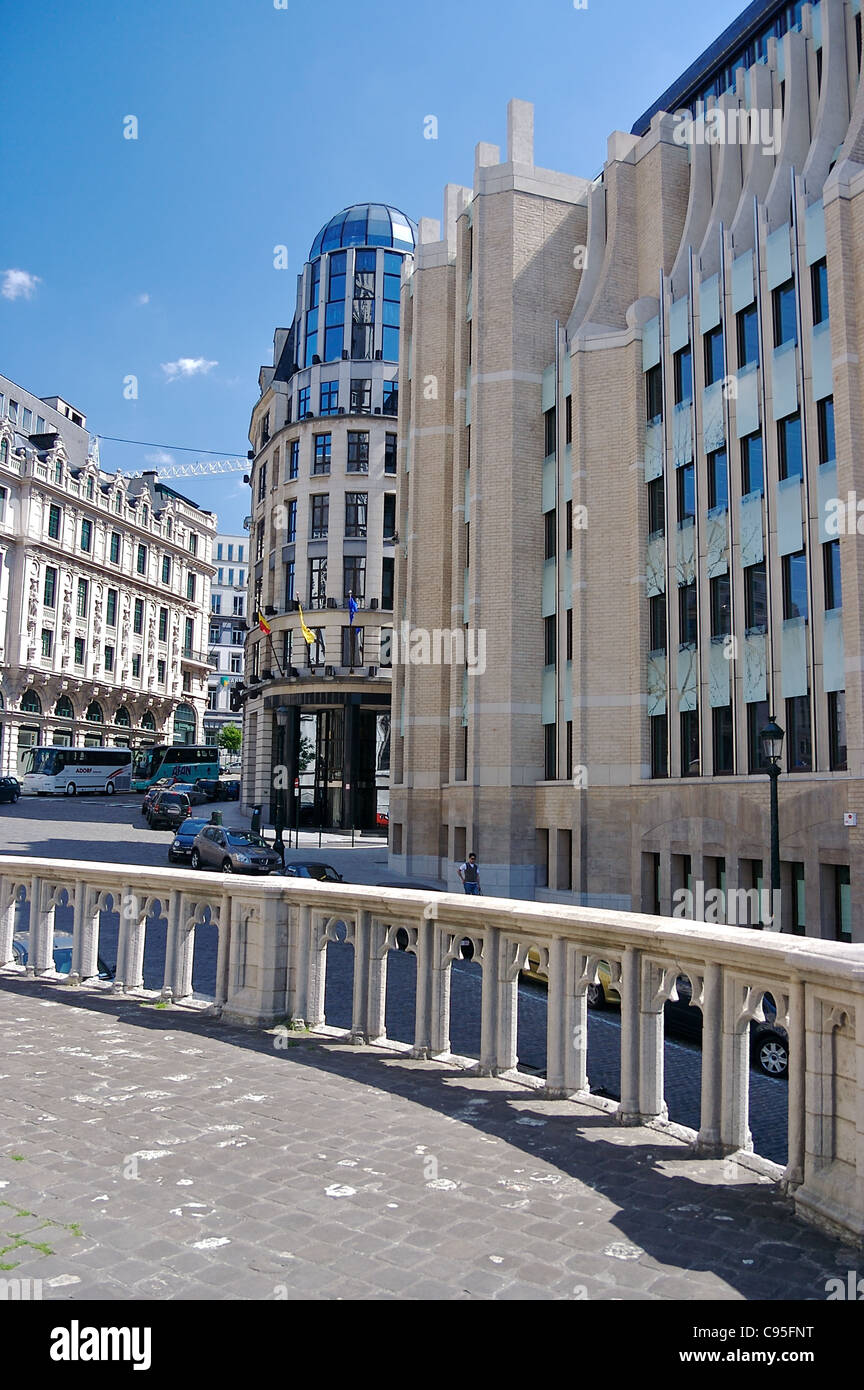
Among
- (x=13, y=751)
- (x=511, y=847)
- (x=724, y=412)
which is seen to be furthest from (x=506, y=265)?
(x=13, y=751)

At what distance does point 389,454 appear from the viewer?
55.6 m

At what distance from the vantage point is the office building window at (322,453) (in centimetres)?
5544

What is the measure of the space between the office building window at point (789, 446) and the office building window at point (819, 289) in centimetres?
215

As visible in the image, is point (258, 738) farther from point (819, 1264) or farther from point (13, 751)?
point (819, 1264)

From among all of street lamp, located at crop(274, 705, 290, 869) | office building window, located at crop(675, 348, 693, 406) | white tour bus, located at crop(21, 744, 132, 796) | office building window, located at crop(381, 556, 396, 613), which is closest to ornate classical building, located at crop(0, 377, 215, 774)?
white tour bus, located at crop(21, 744, 132, 796)

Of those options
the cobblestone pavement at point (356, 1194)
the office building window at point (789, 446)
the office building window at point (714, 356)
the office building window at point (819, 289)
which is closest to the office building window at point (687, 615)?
the office building window at point (789, 446)

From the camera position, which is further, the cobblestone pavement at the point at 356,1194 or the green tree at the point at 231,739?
the green tree at the point at 231,739

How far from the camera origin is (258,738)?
58719 millimetres

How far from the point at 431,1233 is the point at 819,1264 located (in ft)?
5.20

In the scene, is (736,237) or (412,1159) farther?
(736,237)

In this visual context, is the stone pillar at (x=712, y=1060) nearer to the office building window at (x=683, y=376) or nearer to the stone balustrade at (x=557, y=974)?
the stone balustrade at (x=557, y=974)

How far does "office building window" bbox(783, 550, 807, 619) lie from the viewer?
21.8 meters

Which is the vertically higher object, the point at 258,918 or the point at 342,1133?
the point at 258,918
